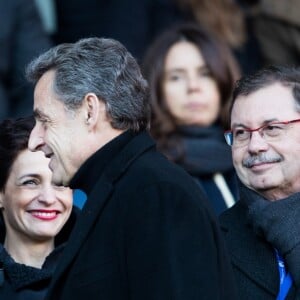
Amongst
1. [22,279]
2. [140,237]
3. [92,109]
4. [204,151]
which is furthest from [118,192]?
[204,151]

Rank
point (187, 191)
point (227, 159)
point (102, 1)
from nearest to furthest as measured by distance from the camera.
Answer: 1. point (187, 191)
2. point (227, 159)
3. point (102, 1)

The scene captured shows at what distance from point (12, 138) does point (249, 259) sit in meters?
1.08

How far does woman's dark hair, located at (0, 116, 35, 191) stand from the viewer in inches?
193

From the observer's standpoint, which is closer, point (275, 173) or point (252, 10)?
point (275, 173)

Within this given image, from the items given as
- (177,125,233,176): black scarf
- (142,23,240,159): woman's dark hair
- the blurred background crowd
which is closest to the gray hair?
(177,125,233,176): black scarf

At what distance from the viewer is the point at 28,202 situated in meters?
4.97

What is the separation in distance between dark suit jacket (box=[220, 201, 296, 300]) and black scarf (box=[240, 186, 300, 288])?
0.07m

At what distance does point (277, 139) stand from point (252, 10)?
322 cm

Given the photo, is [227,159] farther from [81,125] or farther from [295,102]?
[81,125]

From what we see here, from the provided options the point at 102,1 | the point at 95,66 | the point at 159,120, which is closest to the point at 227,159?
the point at 159,120

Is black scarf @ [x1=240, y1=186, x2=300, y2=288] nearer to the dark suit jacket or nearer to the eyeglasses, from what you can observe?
the dark suit jacket

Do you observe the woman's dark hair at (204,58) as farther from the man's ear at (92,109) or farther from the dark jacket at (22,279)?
the man's ear at (92,109)

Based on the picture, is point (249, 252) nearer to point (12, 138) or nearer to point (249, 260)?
point (249, 260)

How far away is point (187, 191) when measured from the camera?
3904 millimetres
